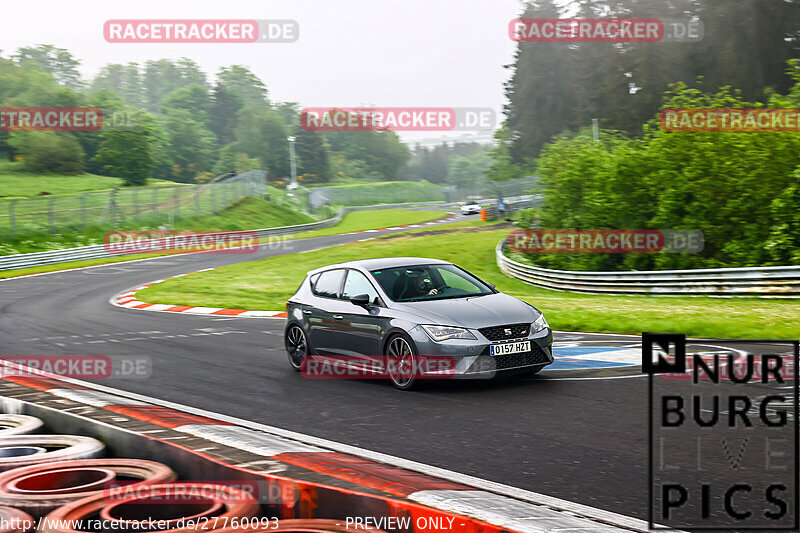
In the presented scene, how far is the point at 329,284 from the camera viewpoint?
11211 millimetres

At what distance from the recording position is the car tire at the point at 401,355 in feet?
31.3

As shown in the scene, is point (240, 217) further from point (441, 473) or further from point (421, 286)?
point (441, 473)

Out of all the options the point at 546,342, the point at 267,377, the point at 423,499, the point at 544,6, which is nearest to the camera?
the point at 423,499

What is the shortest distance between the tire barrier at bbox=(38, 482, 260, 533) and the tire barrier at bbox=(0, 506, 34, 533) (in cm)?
10

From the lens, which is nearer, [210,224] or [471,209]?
[210,224]

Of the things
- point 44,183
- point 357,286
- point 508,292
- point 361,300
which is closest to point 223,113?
point 44,183

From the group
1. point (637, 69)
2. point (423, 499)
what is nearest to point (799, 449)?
point (423, 499)

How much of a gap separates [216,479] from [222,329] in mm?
12159

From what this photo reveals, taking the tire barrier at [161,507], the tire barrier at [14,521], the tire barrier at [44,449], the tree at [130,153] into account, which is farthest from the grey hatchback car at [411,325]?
the tree at [130,153]

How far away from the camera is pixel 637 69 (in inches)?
2606

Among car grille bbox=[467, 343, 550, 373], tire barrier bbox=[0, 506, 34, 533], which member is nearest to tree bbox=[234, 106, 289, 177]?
car grille bbox=[467, 343, 550, 373]

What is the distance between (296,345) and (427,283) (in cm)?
214

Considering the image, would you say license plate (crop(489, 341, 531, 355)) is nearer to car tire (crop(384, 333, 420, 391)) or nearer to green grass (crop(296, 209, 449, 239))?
car tire (crop(384, 333, 420, 391))

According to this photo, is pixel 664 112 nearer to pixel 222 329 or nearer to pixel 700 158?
pixel 700 158
